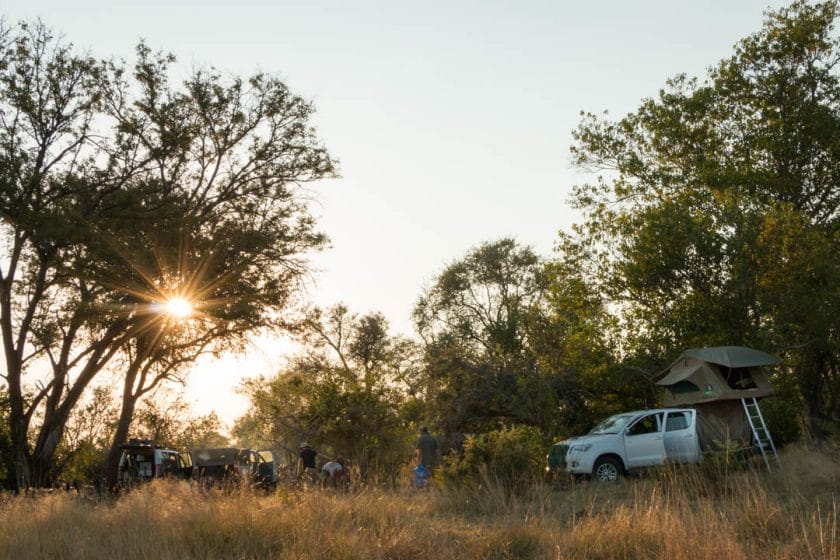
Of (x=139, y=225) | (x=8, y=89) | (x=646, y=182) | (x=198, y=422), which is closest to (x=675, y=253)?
(x=646, y=182)

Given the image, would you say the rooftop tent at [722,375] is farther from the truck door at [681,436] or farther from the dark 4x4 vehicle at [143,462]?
the dark 4x4 vehicle at [143,462]

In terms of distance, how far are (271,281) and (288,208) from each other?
245cm

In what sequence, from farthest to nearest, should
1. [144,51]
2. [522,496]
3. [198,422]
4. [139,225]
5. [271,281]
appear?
[198,422], [271,281], [144,51], [139,225], [522,496]

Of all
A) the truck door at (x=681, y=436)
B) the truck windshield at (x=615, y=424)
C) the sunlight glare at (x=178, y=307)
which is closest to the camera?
the truck door at (x=681, y=436)

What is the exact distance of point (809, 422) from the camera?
25125mm

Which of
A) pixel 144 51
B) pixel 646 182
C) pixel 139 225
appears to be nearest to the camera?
pixel 139 225

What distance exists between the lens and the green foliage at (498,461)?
14570 millimetres

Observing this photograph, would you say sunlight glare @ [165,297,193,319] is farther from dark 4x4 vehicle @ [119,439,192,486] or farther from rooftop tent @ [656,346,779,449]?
rooftop tent @ [656,346,779,449]

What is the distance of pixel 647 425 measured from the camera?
61.6 feet

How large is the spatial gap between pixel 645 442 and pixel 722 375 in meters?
3.11

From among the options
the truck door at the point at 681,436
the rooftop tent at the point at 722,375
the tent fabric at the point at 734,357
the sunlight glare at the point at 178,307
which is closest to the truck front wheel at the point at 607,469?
the truck door at the point at 681,436

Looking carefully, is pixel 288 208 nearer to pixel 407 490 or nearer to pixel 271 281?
pixel 271 281

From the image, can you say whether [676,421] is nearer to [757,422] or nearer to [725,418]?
[725,418]

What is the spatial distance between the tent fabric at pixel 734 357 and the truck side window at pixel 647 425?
203 centimetres
